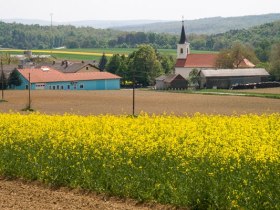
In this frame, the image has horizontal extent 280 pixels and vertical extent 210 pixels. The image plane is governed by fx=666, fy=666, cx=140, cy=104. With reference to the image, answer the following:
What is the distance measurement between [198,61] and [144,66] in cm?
2528

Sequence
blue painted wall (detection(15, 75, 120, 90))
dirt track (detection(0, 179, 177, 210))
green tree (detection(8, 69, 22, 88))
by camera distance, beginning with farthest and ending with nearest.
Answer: blue painted wall (detection(15, 75, 120, 90)), green tree (detection(8, 69, 22, 88)), dirt track (detection(0, 179, 177, 210))

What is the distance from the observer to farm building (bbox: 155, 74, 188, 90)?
105 metres

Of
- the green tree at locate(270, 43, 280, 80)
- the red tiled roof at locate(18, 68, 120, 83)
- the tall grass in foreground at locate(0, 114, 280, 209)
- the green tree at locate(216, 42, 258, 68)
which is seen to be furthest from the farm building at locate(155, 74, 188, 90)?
the tall grass in foreground at locate(0, 114, 280, 209)

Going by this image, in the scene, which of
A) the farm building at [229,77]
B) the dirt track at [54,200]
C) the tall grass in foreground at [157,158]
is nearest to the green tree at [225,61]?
the farm building at [229,77]

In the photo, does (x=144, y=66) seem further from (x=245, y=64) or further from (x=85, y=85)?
(x=245, y=64)

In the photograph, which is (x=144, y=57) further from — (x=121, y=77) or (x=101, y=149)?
(x=101, y=149)

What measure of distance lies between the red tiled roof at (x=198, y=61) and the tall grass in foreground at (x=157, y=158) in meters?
110

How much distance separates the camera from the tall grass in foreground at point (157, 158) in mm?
15211

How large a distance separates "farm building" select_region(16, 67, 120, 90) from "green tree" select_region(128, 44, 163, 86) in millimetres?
8650

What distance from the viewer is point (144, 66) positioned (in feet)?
→ 372

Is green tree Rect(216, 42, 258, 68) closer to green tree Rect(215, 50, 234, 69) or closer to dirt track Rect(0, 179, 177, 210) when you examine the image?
green tree Rect(215, 50, 234, 69)

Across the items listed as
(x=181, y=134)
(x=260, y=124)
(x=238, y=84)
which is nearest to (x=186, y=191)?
(x=181, y=134)

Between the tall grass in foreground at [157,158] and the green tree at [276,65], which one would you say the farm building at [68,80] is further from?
the tall grass in foreground at [157,158]

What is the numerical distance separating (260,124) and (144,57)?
91311mm
